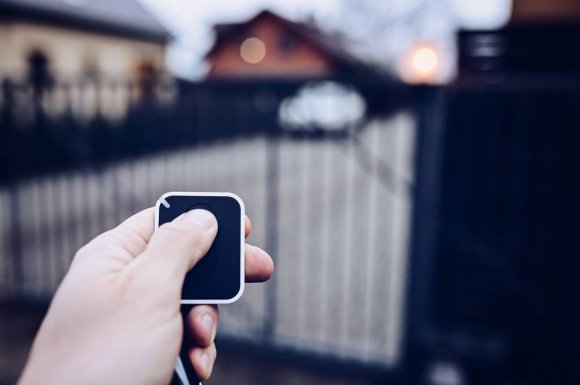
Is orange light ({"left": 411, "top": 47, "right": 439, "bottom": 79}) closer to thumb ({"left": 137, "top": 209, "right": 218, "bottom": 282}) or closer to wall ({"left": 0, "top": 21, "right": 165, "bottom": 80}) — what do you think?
thumb ({"left": 137, "top": 209, "right": 218, "bottom": 282})

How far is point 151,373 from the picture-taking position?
38.1 inches

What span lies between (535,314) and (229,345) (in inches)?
87.5

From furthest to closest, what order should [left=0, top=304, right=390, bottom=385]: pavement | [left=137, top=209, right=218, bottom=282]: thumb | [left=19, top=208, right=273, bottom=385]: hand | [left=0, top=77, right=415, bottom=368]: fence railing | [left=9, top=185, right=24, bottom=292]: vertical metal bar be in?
[left=9, top=185, right=24, bottom=292]: vertical metal bar < [left=0, top=77, right=415, bottom=368]: fence railing < [left=0, top=304, right=390, bottom=385]: pavement < [left=137, top=209, right=218, bottom=282]: thumb < [left=19, top=208, right=273, bottom=385]: hand

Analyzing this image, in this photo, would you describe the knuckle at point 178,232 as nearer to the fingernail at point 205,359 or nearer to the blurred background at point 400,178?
the fingernail at point 205,359

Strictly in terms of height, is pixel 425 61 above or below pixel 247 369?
above

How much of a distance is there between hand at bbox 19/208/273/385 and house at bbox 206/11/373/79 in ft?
97.0

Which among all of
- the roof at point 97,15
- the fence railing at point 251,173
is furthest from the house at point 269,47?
the fence railing at point 251,173

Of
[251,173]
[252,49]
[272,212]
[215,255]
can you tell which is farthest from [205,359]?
[252,49]

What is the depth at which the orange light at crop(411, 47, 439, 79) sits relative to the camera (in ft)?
15.4

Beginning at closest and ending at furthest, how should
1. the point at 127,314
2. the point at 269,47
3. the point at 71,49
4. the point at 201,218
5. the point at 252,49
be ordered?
1. the point at 127,314
2. the point at 201,218
3. the point at 71,49
4. the point at 269,47
5. the point at 252,49

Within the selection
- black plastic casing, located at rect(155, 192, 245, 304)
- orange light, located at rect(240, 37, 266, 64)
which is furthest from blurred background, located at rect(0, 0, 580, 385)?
orange light, located at rect(240, 37, 266, 64)

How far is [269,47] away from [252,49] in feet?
4.57

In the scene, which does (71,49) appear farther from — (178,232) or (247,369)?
(178,232)

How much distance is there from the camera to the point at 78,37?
2012cm
